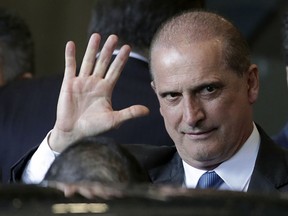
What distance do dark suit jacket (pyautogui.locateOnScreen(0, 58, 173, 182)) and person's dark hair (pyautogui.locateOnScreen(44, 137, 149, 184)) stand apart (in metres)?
1.79

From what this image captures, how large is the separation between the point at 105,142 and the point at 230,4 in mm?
7094

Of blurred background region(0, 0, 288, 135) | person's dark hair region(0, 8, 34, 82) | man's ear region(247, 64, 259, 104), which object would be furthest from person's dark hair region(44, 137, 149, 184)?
blurred background region(0, 0, 288, 135)

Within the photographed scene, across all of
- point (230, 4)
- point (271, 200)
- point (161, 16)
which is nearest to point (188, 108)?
point (161, 16)

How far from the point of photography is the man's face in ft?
13.3

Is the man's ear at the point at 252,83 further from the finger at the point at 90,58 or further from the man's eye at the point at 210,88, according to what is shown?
the finger at the point at 90,58

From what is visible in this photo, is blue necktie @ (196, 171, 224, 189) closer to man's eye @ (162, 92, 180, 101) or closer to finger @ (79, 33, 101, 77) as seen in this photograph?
man's eye @ (162, 92, 180, 101)

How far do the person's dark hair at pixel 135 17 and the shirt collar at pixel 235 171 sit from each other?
1.25m

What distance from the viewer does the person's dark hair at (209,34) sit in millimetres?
4176

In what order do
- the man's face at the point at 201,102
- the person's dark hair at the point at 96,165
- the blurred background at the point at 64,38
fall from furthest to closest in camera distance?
the blurred background at the point at 64,38 < the man's face at the point at 201,102 < the person's dark hair at the point at 96,165

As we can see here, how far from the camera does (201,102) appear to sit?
405 cm

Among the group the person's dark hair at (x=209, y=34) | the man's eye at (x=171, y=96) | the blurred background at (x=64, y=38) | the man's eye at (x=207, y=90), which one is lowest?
the blurred background at (x=64, y=38)

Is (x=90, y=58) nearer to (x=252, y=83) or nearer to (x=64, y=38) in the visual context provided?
(x=252, y=83)

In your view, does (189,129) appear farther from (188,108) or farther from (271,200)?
(271,200)

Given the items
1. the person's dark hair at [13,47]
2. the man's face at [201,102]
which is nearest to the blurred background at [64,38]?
the person's dark hair at [13,47]
